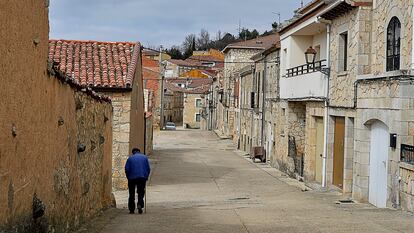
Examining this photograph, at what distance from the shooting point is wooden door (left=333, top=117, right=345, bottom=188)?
19.5 m

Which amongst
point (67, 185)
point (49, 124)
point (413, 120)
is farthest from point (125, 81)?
point (49, 124)

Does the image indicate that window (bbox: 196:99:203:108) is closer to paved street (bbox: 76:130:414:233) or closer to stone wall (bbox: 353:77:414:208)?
paved street (bbox: 76:130:414:233)

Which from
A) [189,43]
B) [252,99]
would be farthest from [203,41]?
[252,99]

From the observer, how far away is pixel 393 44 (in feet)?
50.1

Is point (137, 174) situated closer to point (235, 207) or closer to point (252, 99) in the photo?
point (235, 207)

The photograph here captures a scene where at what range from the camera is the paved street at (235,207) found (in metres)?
10.9

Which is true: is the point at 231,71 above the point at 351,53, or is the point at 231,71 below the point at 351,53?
above

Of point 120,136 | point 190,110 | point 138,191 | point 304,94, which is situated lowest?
point 138,191

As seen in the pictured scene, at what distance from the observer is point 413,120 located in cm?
1359

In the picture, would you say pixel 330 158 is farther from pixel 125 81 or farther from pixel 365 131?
pixel 125 81

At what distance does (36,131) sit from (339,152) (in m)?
14.7

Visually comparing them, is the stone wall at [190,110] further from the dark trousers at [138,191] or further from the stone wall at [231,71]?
the dark trousers at [138,191]

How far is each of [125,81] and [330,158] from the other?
724 centimetres

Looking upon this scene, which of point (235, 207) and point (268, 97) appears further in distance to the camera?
point (268, 97)
